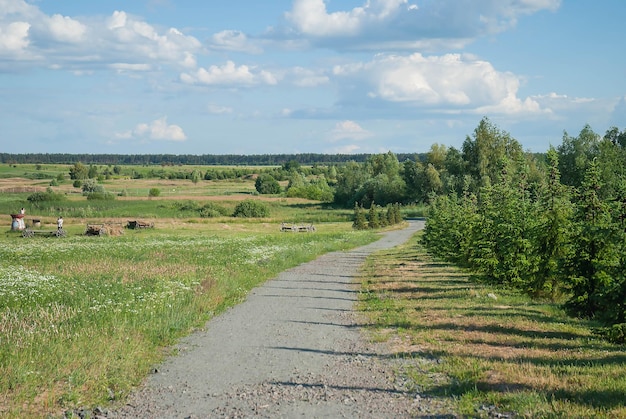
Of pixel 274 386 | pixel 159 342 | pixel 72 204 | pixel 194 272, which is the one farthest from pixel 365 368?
pixel 72 204

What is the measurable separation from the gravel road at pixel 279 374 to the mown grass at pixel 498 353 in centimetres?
60

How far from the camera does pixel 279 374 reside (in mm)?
11281

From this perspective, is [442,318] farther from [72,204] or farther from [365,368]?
[72,204]

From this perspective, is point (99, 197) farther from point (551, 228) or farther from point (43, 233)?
point (551, 228)

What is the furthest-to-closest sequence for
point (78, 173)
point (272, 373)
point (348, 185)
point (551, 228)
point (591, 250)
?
1. point (78, 173)
2. point (348, 185)
3. point (551, 228)
4. point (591, 250)
5. point (272, 373)

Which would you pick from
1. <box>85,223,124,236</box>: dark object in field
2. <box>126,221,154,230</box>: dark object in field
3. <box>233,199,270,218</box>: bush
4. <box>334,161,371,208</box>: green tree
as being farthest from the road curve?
<box>334,161,371,208</box>: green tree

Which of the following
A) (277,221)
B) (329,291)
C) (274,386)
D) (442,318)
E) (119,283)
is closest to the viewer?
(274,386)

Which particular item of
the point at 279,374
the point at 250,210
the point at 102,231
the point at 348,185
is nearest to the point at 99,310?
the point at 279,374

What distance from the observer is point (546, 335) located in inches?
562

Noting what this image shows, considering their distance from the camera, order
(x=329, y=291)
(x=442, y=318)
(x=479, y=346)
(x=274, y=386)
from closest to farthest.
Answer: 1. (x=274, y=386)
2. (x=479, y=346)
3. (x=442, y=318)
4. (x=329, y=291)

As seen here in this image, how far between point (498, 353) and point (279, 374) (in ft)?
13.5

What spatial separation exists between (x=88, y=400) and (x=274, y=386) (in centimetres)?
278

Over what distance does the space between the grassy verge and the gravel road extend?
0.58m

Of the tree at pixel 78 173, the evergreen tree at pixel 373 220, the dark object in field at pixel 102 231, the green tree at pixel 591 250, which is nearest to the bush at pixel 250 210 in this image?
the evergreen tree at pixel 373 220
